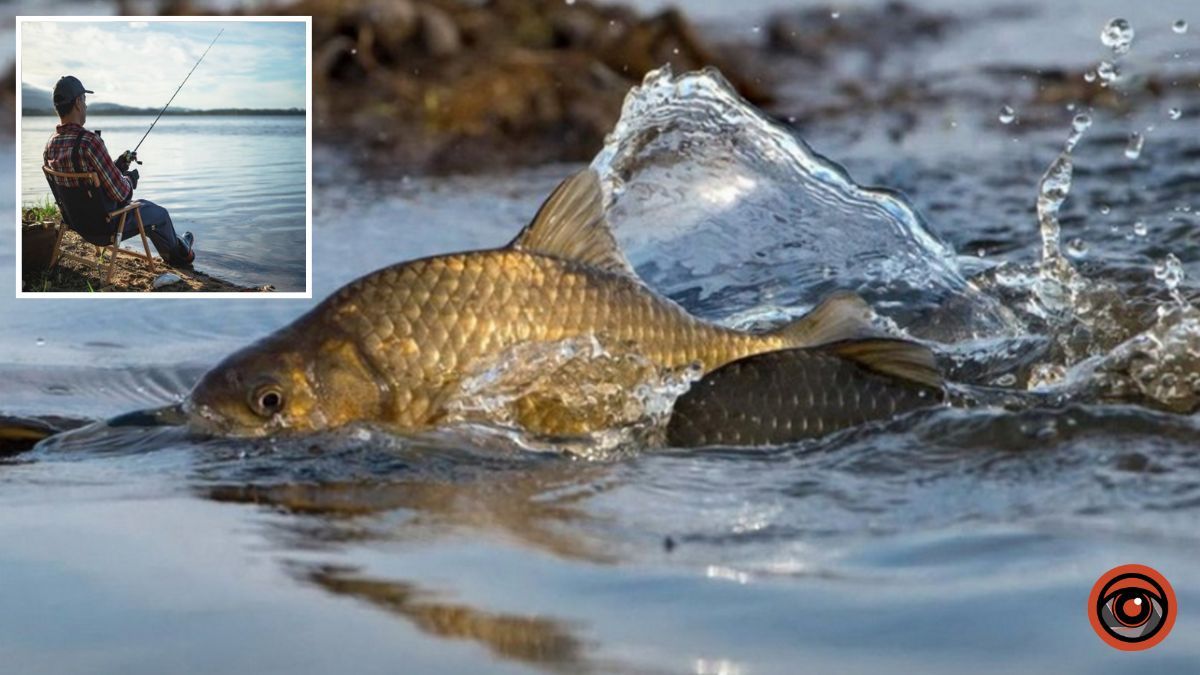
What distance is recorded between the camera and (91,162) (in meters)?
5.20

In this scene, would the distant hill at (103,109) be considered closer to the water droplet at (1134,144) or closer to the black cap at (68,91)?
the black cap at (68,91)

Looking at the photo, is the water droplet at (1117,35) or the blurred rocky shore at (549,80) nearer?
the water droplet at (1117,35)

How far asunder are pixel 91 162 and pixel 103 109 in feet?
0.89

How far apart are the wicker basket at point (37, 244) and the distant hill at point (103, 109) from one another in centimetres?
30

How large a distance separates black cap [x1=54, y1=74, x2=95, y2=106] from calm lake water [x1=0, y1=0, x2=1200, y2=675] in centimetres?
72

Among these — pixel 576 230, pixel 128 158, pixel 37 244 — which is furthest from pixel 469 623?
pixel 37 244

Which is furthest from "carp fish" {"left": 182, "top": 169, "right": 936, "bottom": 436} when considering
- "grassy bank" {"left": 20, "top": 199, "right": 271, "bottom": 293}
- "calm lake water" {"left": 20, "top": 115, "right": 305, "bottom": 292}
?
"grassy bank" {"left": 20, "top": 199, "right": 271, "bottom": 293}

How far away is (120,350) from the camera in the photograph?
5910 millimetres

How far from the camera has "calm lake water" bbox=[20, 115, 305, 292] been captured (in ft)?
17.6

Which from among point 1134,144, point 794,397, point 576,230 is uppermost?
point 1134,144

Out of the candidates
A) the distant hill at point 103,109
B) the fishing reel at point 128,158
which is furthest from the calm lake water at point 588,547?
the distant hill at point 103,109

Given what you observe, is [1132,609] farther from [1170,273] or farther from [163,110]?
[163,110]

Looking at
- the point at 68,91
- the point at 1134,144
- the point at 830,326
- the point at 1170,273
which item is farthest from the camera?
the point at 1134,144

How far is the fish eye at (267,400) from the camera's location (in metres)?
4.35
